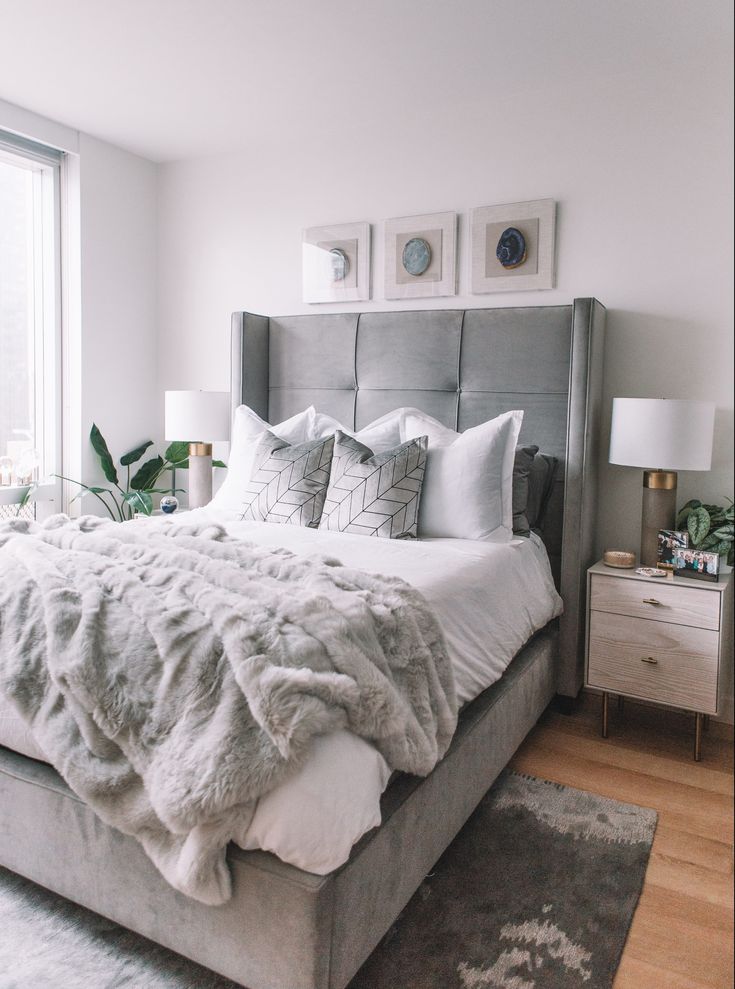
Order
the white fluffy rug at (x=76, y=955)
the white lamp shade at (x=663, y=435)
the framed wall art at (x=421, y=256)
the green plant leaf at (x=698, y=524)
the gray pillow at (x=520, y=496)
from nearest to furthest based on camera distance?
the white fluffy rug at (x=76, y=955), the white lamp shade at (x=663, y=435), the green plant leaf at (x=698, y=524), the gray pillow at (x=520, y=496), the framed wall art at (x=421, y=256)

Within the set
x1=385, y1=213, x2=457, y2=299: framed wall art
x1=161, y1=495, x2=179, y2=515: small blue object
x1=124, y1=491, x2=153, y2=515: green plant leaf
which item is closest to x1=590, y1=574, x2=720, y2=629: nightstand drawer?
x1=385, y1=213, x2=457, y2=299: framed wall art

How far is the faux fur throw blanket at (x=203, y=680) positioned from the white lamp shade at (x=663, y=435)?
124 centimetres

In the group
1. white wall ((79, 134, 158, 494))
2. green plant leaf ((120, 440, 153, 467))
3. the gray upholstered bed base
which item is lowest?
the gray upholstered bed base

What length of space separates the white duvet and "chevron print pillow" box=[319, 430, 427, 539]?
0.08 metres

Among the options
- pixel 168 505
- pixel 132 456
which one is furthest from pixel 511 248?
pixel 132 456

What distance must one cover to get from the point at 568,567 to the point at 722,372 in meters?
2.52

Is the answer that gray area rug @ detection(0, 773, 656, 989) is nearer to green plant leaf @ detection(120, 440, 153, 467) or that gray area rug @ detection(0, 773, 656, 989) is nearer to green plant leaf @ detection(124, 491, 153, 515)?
green plant leaf @ detection(124, 491, 153, 515)

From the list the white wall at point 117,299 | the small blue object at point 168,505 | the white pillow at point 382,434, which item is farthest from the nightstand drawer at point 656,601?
the white wall at point 117,299

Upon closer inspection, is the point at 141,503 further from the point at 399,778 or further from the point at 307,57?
the point at 399,778

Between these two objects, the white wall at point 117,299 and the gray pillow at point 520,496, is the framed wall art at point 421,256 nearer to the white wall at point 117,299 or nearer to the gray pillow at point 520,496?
the gray pillow at point 520,496

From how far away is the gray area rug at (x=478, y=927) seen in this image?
1.52 m

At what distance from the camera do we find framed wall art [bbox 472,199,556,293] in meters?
3.05

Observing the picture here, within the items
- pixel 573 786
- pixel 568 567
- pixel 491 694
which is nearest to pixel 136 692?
pixel 491 694

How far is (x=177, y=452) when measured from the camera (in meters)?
4.07
